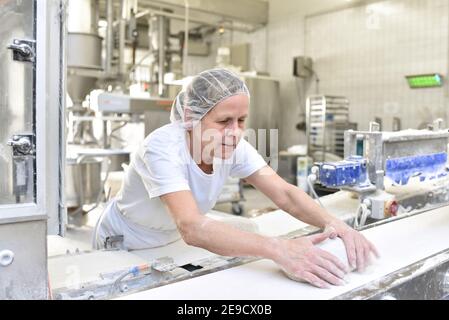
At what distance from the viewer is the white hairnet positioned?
965 mm

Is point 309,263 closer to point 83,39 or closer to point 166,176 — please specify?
point 166,176

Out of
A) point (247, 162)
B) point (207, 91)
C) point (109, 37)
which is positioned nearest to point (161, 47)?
point (109, 37)

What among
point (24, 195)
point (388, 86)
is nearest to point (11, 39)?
point (24, 195)

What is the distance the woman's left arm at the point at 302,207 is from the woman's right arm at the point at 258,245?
58mm

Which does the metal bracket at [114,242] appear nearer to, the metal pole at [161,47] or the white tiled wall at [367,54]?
the white tiled wall at [367,54]

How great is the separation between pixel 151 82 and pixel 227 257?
14.9 feet

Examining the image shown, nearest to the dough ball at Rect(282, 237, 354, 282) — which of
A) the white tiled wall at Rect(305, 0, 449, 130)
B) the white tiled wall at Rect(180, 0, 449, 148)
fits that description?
the white tiled wall at Rect(180, 0, 449, 148)

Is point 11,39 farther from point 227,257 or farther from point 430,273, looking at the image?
point 430,273

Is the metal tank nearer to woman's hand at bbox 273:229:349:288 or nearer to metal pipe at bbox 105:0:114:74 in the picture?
metal pipe at bbox 105:0:114:74

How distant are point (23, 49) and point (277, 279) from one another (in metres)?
0.56

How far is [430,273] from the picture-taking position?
2.56 feet

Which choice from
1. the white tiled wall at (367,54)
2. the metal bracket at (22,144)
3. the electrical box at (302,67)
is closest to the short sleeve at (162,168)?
the metal bracket at (22,144)

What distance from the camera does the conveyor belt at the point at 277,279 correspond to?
0.67m

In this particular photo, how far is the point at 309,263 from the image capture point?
719 millimetres
